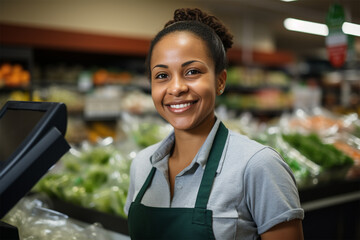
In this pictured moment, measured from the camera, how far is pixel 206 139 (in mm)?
1325

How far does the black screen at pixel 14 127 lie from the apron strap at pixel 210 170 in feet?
1.74

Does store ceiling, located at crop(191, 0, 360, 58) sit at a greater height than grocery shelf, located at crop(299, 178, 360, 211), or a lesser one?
greater

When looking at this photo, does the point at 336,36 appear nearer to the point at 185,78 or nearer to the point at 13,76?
the point at 185,78

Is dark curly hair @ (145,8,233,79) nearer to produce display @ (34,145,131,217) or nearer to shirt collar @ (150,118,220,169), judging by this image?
shirt collar @ (150,118,220,169)

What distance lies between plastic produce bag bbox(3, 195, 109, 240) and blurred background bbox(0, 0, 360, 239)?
1cm

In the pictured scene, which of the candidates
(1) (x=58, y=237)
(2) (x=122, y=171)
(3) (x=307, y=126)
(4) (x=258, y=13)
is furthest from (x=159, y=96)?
(4) (x=258, y=13)

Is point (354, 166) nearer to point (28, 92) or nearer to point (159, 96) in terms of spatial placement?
point (159, 96)

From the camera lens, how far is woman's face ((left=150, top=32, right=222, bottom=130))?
4.08ft

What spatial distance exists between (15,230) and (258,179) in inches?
28.4

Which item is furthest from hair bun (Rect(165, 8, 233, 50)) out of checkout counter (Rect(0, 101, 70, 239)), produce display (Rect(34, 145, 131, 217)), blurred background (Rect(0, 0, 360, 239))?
produce display (Rect(34, 145, 131, 217))

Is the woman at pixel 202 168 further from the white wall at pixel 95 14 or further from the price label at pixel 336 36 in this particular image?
the white wall at pixel 95 14

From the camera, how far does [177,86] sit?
4.06 feet

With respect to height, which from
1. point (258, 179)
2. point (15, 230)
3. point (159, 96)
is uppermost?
point (159, 96)

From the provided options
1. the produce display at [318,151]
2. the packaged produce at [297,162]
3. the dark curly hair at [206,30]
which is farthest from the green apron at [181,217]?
the produce display at [318,151]
